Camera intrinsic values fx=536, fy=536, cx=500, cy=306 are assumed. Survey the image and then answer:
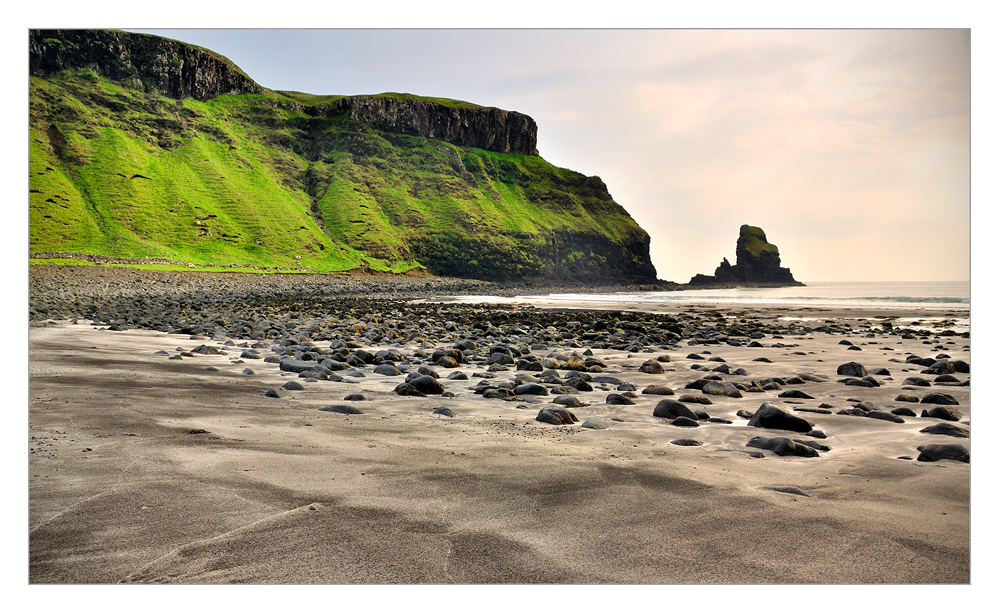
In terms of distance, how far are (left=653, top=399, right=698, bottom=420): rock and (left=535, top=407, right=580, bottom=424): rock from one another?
856 mm

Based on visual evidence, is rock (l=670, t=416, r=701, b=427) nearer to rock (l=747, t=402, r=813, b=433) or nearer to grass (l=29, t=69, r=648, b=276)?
rock (l=747, t=402, r=813, b=433)

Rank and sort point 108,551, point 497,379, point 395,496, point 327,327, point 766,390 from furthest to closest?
point 327,327, point 497,379, point 766,390, point 395,496, point 108,551

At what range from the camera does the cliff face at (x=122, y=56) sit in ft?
13.8

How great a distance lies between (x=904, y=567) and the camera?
81.4 inches

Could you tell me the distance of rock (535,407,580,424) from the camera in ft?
15.5

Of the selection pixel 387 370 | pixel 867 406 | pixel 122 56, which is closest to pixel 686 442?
pixel 867 406

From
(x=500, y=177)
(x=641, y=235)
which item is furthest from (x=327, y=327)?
(x=641, y=235)

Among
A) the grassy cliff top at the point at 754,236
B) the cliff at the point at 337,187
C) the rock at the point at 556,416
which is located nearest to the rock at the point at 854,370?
the grassy cliff top at the point at 754,236

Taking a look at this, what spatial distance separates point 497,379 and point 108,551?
5323 millimetres

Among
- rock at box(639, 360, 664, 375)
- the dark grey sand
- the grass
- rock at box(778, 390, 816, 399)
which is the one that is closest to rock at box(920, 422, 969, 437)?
the dark grey sand

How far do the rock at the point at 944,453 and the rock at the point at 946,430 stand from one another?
0.88 meters
